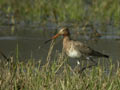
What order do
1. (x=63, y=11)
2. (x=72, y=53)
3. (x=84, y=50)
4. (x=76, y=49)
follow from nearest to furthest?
1. (x=72, y=53)
2. (x=76, y=49)
3. (x=84, y=50)
4. (x=63, y=11)

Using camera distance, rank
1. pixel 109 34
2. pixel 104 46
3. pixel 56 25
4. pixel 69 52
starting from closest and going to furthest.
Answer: pixel 69 52 < pixel 104 46 < pixel 109 34 < pixel 56 25

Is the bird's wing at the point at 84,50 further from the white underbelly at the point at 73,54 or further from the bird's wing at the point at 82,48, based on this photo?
the white underbelly at the point at 73,54

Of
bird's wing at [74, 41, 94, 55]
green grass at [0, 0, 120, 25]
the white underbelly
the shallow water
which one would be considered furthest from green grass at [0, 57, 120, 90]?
green grass at [0, 0, 120, 25]

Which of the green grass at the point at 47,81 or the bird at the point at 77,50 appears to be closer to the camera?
the green grass at the point at 47,81

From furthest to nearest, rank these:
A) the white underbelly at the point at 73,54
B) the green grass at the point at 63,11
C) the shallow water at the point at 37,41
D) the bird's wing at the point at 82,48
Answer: the green grass at the point at 63,11, the shallow water at the point at 37,41, the bird's wing at the point at 82,48, the white underbelly at the point at 73,54

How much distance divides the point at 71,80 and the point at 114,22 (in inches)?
279

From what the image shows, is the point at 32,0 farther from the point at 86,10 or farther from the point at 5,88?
the point at 5,88

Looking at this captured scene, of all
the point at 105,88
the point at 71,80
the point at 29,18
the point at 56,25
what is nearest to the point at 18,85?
the point at 71,80

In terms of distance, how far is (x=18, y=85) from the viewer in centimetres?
541

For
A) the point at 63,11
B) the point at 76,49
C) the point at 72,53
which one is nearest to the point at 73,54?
the point at 72,53

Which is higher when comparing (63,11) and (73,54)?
(63,11)

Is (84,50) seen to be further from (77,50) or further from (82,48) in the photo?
(77,50)

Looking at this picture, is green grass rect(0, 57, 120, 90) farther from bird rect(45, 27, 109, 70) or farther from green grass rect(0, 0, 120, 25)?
green grass rect(0, 0, 120, 25)

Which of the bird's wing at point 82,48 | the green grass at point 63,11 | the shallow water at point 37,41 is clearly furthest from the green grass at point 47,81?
the green grass at point 63,11
